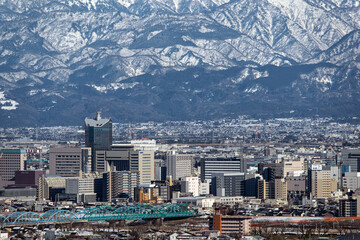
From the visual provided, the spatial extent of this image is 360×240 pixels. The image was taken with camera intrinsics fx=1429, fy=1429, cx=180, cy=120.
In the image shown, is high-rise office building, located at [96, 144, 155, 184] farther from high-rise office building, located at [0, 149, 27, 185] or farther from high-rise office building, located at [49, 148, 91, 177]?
high-rise office building, located at [0, 149, 27, 185]

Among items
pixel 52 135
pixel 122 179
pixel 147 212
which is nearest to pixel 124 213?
pixel 147 212

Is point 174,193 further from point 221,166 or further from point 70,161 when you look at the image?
point 70,161

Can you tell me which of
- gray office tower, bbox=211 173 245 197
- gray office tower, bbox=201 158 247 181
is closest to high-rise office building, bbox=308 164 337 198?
gray office tower, bbox=211 173 245 197

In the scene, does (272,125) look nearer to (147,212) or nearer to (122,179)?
(122,179)

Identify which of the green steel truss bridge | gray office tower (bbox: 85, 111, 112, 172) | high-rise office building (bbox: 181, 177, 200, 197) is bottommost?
the green steel truss bridge

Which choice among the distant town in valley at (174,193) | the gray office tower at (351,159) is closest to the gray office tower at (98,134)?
the distant town in valley at (174,193)

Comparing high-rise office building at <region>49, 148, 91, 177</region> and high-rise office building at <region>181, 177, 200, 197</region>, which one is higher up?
high-rise office building at <region>49, 148, 91, 177</region>
